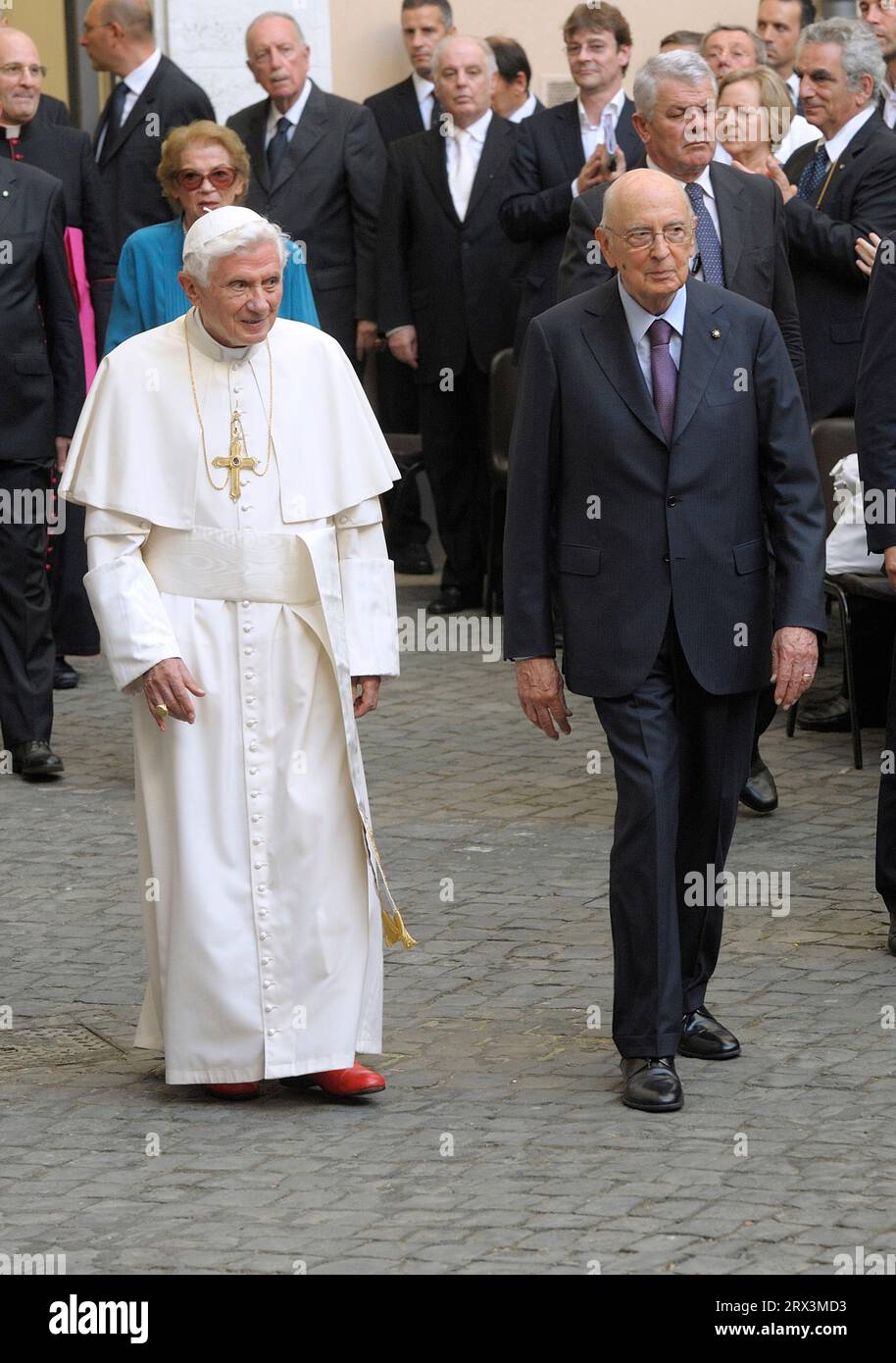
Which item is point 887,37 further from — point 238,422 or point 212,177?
point 238,422

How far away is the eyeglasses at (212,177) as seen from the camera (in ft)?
24.9

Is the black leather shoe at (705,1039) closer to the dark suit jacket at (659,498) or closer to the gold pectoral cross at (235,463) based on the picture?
the dark suit jacket at (659,498)

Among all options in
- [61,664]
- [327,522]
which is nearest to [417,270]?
[61,664]

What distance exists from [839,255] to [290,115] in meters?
3.23

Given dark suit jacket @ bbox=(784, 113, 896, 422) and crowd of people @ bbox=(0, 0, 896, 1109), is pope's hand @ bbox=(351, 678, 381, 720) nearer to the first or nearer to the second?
crowd of people @ bbox=(0, 0, 896, 1109)

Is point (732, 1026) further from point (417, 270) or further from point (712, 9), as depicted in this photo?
point (712, 9)

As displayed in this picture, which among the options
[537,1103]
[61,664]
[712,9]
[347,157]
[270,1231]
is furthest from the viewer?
[712,9]

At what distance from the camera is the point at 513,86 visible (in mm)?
12867

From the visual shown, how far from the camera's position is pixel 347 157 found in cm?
1181

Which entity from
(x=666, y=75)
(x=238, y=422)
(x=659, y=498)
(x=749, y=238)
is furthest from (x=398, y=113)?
(x=659, y=498)

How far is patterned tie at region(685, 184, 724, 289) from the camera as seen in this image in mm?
7664

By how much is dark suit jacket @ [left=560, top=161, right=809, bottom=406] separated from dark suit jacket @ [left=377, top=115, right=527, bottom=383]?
375cm

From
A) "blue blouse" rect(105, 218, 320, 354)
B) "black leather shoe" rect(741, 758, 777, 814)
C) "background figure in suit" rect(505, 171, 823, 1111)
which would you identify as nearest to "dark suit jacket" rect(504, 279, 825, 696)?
"background figure in suit" rect(505, 171, 823, 1111)
